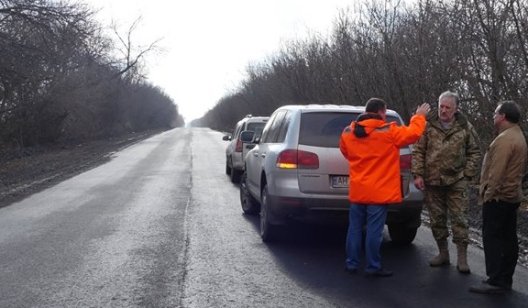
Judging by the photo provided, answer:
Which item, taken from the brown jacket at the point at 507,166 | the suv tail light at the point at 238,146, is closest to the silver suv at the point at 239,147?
the suv tail light at the point at 238,146

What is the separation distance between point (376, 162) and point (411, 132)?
1.48 ft

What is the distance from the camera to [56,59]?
20672mm

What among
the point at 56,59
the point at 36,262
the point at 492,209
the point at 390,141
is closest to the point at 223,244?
the point at 36,262

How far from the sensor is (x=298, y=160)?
6.88m

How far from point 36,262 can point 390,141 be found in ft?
13.3

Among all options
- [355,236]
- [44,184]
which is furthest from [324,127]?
[44,184]

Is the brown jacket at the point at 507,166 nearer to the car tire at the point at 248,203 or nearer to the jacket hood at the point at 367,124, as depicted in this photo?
the jacket hood at the point at 367,124

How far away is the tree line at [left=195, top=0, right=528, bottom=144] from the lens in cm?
929

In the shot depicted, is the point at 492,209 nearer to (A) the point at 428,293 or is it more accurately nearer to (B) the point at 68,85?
(A) the point at 428,293

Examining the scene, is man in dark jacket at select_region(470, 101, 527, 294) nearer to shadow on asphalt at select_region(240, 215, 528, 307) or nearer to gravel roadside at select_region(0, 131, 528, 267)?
shadow on asphalt at select_region(240, 215, 528, 307)

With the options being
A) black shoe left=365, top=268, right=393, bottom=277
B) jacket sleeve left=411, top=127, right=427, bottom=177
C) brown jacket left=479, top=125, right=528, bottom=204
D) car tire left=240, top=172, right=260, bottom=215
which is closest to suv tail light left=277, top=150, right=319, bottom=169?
jacket sleeve left=411, top=127, right=427, bottom=177

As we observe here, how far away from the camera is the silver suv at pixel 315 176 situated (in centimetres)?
682

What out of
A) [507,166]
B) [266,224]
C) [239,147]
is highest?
[507,166]

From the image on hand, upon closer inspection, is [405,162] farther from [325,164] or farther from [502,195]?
[502,195]
